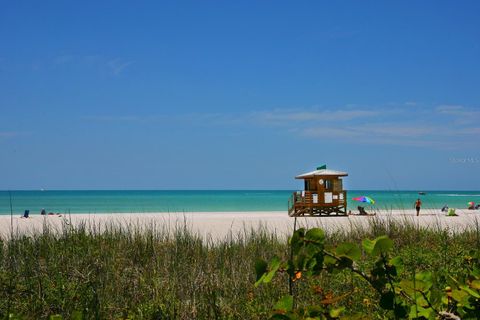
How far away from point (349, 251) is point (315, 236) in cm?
14

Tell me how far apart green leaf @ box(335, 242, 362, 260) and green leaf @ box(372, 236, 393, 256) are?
0.34 feet

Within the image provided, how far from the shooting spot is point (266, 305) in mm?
4246

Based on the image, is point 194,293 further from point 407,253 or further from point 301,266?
point 407,253

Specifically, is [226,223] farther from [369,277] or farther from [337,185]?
[369,277]

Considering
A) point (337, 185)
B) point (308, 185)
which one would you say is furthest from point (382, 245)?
point (308, 185)

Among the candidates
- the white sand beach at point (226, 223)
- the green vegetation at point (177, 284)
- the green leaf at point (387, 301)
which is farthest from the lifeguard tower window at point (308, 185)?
the green leaf at point (387, 301)

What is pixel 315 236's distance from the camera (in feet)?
5.28

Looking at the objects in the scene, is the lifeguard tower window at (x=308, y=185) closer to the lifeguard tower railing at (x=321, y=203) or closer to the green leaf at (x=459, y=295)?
the lifeguard tower railing at (x=321, y=203)

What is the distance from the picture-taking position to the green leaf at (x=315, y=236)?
160 cm

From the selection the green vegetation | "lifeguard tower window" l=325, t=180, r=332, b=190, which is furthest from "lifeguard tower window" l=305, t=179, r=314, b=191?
the green vegetation

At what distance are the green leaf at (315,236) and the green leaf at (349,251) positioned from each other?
0.26ft

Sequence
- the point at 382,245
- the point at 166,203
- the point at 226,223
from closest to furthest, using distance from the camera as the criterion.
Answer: the point at 382,245 < the point at 226,223 < the point at 166,203

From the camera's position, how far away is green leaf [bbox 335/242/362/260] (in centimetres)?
164

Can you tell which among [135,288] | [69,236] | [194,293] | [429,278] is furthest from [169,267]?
[429,278]
